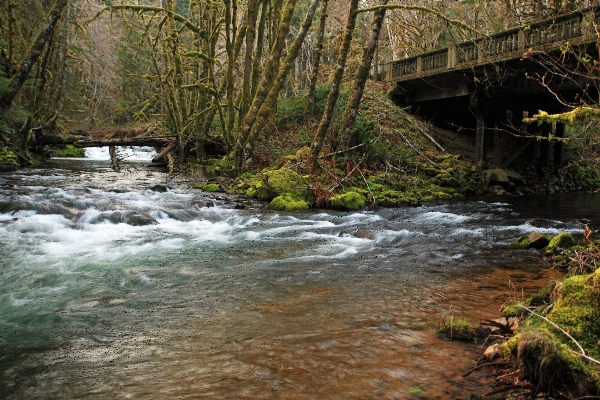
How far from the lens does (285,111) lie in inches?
728

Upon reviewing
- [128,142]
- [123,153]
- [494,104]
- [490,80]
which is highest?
[490,80]

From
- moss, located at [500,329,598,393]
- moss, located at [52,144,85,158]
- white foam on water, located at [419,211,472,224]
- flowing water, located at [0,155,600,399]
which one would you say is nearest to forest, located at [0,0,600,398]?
moss, located at [52,144,85,158]

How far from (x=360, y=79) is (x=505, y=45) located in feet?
14.0

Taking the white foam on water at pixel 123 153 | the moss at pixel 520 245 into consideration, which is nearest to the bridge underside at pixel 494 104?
the moss at pixel 520 245

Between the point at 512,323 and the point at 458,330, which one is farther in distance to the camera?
the point at 458,330

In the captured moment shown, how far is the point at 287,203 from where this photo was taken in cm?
1163

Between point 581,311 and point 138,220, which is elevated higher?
point 581,311

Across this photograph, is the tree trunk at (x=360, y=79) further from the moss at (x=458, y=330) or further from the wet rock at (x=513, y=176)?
the moss at (x=458, y=330)

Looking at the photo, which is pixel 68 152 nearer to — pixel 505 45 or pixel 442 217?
pixel 442 217

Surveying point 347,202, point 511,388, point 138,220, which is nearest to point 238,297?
point 511,388

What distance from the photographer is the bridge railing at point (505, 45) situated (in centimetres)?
1084

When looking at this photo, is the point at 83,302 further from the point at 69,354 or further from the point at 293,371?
the point at 293,371

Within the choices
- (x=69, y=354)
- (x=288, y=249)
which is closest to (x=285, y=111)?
(x=288, y=249)

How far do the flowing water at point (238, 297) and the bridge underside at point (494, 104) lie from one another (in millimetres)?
5858
